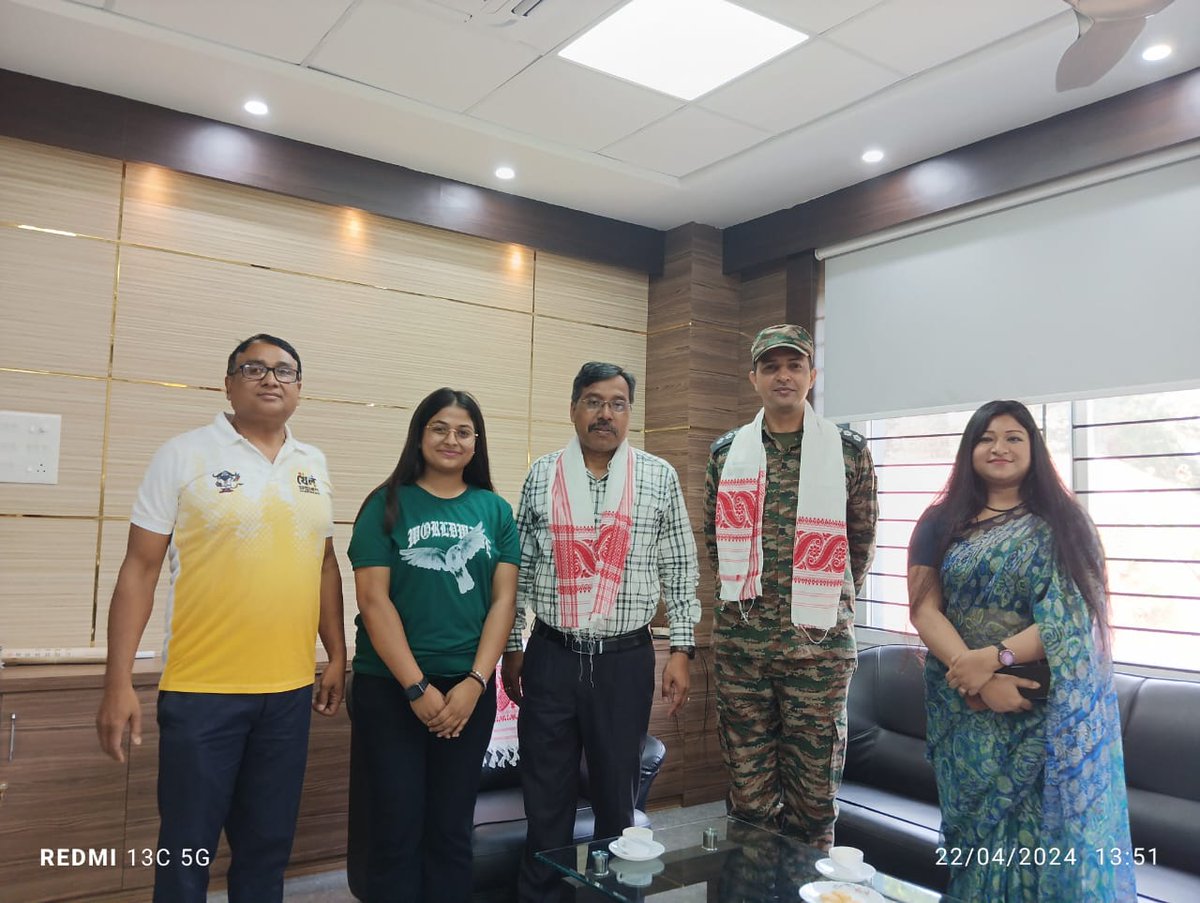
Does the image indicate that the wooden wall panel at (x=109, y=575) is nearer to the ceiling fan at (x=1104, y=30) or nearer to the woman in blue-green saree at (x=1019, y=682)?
the woman in blue-green saree at (x=1019, y=682)

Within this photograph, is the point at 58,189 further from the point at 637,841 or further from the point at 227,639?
the point at 637,841

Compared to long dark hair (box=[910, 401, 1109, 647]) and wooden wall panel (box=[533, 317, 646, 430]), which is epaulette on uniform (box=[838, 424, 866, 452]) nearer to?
long dark hair (box=[910, 401, 1109, 647])

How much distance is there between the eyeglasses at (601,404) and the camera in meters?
2.55

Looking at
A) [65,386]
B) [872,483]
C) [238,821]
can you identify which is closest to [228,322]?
[65,386]

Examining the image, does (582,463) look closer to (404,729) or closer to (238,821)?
(404,729)

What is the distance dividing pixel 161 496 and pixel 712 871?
5.37 ft

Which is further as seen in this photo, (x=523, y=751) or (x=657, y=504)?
(x=657, y=504)

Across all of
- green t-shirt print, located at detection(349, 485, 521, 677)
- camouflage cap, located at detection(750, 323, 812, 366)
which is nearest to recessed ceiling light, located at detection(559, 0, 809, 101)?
camouflage cap, located at detection(750, 323, 812, 366)

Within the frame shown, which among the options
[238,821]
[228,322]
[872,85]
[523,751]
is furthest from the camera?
[228,322]

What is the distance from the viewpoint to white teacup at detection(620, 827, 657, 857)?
220 cm

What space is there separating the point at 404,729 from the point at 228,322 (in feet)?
A: 7.36

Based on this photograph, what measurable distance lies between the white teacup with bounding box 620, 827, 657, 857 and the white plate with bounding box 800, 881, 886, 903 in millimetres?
390

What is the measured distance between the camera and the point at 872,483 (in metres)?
2.65

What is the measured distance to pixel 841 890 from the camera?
1.99 metres
